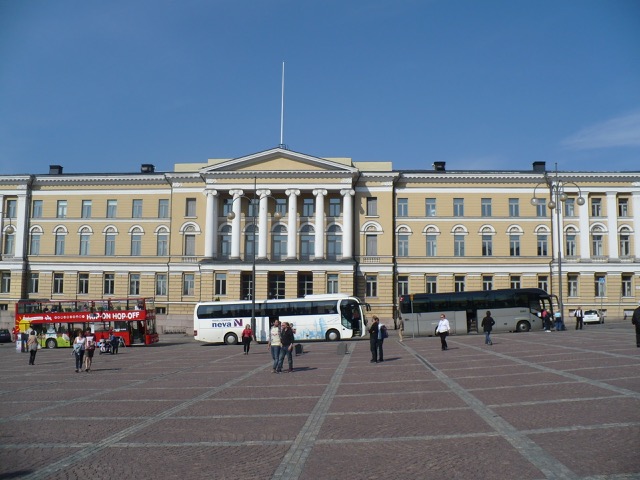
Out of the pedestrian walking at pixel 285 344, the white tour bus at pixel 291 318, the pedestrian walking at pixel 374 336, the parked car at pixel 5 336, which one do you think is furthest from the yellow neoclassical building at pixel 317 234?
the pedestrian walking at pixel 285 344

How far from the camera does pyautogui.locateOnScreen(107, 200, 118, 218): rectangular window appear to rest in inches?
2589

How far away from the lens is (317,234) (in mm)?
61250

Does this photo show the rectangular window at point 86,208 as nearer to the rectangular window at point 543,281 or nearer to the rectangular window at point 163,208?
the rectangular window at point 163,208

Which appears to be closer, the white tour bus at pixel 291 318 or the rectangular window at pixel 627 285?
the white tour bus at pixel 291 318

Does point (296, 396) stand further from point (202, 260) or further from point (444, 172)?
point (444, 172)

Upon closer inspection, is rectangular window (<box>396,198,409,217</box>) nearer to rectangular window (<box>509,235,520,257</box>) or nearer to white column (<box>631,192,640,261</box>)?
rectangular window (<box>509,235,520,257</box>)

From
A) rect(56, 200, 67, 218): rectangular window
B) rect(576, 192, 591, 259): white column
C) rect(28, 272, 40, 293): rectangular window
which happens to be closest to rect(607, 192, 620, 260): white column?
rect(576, 192, 591, 259): white column

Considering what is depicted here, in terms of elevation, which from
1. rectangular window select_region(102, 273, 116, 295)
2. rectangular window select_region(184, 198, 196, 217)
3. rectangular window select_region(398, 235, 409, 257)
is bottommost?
rectangular window select_region(102, 273, 116, 295)

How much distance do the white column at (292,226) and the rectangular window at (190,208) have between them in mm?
10523

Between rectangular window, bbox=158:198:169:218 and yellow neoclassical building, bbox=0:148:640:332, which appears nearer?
yellow neoclassical building, bbox=0:148:640:332

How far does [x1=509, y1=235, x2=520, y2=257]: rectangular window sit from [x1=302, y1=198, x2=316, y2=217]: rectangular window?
21.1 m

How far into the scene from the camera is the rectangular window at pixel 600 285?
61.5 m

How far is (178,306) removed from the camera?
62.7 m

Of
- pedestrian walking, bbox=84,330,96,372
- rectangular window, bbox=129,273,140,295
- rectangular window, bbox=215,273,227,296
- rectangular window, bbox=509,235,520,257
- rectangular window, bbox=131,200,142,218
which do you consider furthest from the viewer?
rectangular window, bbox=131,200,142,218
